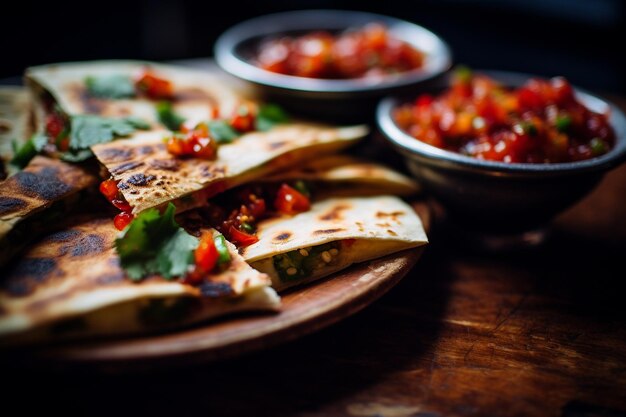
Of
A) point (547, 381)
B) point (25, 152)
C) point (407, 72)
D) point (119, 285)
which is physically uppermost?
point (407, 72)

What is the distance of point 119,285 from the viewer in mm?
2129

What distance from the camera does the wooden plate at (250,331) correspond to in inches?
76.1

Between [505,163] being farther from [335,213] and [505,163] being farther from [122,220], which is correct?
[122,220]

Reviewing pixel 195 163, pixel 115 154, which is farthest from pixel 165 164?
pixel 115 154

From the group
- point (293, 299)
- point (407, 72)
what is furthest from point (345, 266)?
point (407, 72)

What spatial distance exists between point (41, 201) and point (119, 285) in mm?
767

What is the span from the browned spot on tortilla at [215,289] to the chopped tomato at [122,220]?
0.60 meters

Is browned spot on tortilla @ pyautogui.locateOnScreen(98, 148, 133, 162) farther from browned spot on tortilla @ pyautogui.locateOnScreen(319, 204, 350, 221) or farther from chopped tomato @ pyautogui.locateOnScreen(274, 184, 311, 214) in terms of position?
browned spot on tortilla @ pyautogui.locateOnScreen(319, 204, 350, 221)

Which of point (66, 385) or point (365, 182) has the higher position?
point (365, 182)

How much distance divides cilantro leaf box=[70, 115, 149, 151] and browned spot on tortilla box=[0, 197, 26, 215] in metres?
0.50

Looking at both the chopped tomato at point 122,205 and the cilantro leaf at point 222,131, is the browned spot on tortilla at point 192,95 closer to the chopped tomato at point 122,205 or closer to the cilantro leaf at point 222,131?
the cilantro leaf at point 222,131

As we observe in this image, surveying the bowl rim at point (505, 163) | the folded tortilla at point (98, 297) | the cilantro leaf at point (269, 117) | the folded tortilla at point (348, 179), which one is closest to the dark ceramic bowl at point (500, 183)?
the bowl rim at point (505, 163)

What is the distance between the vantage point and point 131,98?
3600 mm

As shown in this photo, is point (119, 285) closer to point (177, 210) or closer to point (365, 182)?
point (177, 210)
